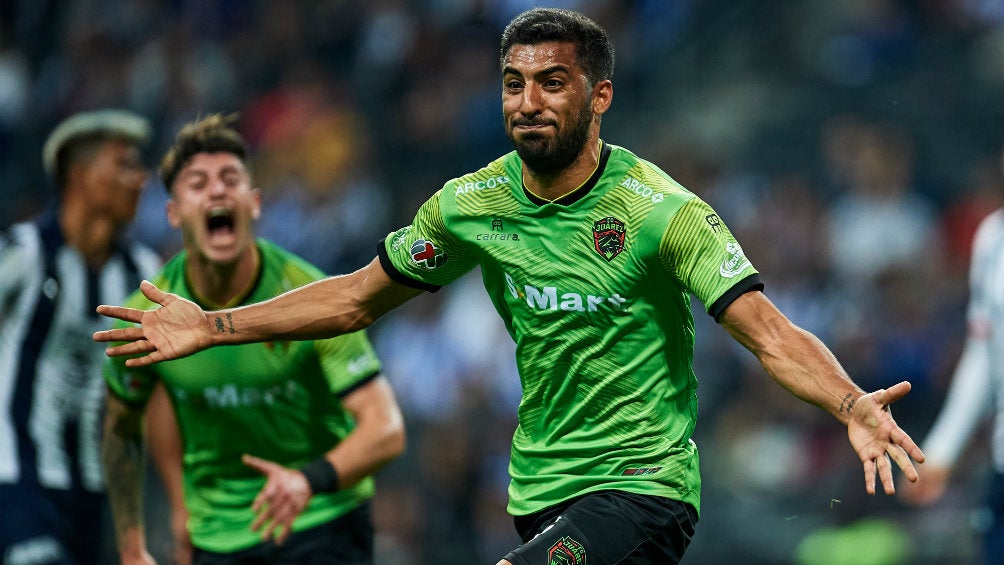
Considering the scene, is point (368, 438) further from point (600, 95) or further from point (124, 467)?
point (600, 95)

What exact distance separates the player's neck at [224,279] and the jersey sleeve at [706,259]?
2377 millimetres

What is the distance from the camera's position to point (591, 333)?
15.8 feet

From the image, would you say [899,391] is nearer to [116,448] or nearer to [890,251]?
[116,448]

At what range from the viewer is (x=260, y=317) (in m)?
5.10

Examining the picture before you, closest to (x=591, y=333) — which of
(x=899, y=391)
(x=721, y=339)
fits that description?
(x=899, y=391)

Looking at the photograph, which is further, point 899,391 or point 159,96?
point 159,96

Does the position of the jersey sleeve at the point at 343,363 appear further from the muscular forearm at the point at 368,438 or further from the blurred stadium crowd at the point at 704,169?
the blurred stadium crowd at the point at 704,169

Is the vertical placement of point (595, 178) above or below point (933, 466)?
above

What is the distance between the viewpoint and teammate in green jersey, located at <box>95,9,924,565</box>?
15.2 feet

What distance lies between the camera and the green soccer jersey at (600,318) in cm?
471

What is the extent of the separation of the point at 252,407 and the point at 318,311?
1189 mm

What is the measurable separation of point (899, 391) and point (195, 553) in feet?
11.4

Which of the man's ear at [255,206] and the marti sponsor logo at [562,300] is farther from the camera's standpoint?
the man's ear at [255,206]

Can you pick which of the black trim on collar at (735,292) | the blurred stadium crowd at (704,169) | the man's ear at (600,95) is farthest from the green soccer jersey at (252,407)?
the blurred stadium crowd at (704,169)
